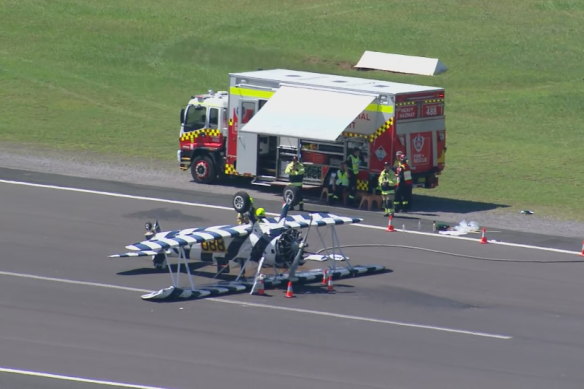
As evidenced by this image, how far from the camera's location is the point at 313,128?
1401 inches

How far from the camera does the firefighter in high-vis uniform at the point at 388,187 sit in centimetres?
3472

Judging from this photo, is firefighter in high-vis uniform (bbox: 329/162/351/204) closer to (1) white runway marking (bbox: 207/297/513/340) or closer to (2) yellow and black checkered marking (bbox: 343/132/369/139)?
(2) yellow and black checkered marking (bbox: 343/132/369/139)

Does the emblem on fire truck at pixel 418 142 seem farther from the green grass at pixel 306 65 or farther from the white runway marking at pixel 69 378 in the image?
the white runway marking at pixel 69 378

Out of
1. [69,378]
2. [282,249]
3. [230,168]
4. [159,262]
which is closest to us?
[69,378]

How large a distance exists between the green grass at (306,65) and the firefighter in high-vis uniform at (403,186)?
12.4 ft

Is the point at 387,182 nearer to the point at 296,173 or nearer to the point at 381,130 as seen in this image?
the point at 381,130

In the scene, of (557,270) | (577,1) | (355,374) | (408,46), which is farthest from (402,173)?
(577,1)

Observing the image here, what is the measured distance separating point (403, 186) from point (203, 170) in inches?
273

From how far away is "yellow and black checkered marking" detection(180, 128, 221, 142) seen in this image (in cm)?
3925

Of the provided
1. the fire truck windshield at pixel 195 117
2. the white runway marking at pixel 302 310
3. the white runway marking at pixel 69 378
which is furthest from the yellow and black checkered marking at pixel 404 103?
the white runway marking at pixel 69 378

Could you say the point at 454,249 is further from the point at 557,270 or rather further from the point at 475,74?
the point at 475,74

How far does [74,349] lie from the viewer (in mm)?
21594

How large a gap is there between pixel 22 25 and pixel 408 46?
19982 mm

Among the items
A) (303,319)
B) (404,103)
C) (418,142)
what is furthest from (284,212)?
(418,142)
